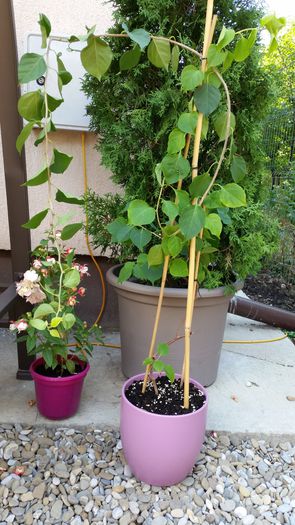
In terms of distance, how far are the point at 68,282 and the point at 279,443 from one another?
3.27 feet

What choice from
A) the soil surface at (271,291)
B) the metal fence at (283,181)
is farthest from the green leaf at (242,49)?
the soil surface at (271,291)

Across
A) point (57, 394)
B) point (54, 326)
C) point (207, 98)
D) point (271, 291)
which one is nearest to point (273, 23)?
point (207, 98)

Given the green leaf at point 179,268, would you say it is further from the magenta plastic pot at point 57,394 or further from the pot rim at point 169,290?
the magenta plastic pot at point 57,394

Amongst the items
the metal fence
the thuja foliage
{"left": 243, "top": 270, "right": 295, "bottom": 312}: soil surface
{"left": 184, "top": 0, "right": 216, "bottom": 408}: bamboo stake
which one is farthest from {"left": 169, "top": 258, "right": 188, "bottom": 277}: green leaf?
the metal fence

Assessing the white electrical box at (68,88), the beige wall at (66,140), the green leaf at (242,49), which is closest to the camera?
the green leaf at (242,49)

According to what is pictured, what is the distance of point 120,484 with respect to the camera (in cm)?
130

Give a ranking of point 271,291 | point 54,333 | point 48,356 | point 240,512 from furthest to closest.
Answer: point 271,291 < point 48,356 < point 54,333 < point 240,512

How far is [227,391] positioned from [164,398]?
58cm

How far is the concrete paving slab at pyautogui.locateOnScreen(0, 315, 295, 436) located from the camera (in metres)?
1.56

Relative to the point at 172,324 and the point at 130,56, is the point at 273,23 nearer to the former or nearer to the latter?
the point at 130,56

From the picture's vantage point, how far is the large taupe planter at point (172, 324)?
1646 mm

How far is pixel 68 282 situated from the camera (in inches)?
54.6

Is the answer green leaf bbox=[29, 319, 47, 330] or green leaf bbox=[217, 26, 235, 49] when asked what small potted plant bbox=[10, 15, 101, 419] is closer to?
green leaf bbox=[29, 319, 47, 330]

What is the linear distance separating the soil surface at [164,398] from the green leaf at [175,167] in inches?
27.4
